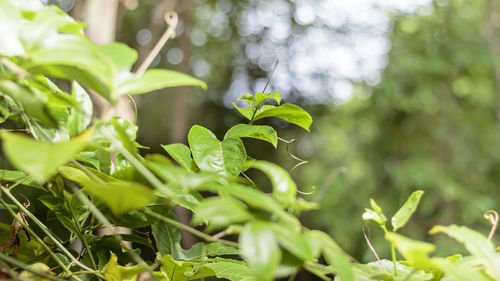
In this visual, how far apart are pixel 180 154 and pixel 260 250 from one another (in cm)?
14

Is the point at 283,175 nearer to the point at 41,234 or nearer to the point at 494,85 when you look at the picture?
the point at 41,234

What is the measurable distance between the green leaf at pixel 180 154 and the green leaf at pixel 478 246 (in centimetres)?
15

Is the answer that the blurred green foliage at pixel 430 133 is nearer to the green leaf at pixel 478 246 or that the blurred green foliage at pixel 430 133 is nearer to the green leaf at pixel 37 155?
the green leaf at pixel 478 246

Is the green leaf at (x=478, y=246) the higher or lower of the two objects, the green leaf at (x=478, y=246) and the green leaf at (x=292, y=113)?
the lower

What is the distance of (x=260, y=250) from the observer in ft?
0.46

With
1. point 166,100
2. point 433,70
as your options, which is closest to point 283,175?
point 433,70

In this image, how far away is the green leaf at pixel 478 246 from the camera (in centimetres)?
18

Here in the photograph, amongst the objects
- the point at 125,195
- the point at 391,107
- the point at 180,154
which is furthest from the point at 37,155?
the point at 391,107

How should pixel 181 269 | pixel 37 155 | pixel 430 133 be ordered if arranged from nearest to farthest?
pixel 37 155
pixel 181 269
pixel 430 133

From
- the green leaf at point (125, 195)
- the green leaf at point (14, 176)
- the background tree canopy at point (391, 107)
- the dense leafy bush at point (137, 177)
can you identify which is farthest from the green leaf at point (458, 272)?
the background tree canopy at point (391, 107)

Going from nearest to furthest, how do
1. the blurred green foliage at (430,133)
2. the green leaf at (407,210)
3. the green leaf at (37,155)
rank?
the green leaf at (37,155)
the green leaf at (407,210)
the blurred green foliage at (430,133)

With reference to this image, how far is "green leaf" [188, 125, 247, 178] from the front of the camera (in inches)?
9.7

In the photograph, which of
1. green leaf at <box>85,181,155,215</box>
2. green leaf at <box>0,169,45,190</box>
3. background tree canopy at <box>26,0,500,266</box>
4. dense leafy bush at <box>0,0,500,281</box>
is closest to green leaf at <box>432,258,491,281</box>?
dense leafy bush at <box>0,0,500,281</box>

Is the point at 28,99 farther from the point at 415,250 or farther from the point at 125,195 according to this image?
the point at 415,250
